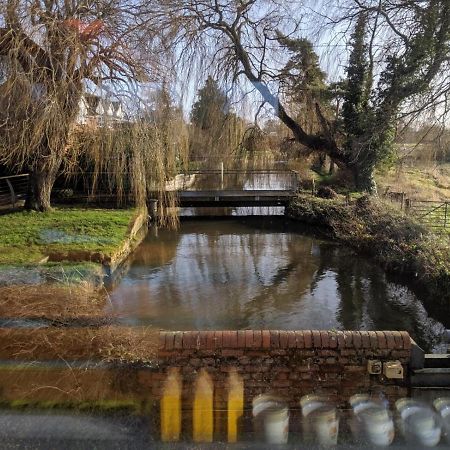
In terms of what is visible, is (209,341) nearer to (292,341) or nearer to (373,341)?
(292,341)

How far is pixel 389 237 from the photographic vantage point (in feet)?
37.1

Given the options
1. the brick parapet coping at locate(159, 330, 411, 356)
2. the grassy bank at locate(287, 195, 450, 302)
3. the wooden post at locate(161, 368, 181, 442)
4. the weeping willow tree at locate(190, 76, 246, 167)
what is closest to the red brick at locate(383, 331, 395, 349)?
the brick parapet coping at locate(159, 330, 411, 356)

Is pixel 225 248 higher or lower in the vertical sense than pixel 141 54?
lower

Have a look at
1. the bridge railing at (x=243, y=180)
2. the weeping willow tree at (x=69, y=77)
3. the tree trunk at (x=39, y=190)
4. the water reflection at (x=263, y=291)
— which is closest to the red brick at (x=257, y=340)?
the water reflection at (x=263, y=291)

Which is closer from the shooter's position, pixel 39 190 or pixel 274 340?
pixel 274 340

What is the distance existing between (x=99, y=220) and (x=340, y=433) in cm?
1082

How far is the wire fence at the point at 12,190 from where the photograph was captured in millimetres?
14980

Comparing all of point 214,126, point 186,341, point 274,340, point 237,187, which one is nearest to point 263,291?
point 274,340

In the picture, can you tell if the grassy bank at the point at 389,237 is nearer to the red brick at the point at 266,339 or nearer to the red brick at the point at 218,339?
the red brick at the point at 266,339

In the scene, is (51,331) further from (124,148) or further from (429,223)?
(429,223)

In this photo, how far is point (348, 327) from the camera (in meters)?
7.34

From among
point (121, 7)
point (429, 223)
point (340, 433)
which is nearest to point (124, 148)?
point (121, 7)

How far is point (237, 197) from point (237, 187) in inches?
72.9

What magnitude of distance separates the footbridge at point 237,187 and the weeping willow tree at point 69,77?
6418mm
